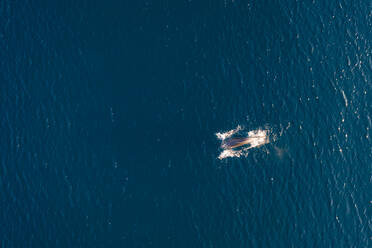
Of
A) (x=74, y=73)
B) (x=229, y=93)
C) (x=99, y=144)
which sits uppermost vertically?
(x=74, y=73)

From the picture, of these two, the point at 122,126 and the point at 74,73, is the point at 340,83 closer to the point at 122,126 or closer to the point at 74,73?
the point at 122,126

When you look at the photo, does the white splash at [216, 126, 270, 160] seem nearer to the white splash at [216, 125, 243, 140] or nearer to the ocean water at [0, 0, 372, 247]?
the white splash at [216, 125, 243, 140]

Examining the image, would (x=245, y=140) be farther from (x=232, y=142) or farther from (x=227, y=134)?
(x=227, y=134)

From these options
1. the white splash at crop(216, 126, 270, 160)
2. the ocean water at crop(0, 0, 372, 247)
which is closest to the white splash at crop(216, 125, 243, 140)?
the white splash at crop(216, 126, 270, 160)

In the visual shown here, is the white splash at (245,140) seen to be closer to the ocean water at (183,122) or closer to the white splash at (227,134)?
the white splash at (227,134)

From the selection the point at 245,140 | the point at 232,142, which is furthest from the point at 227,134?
the point at 245,140

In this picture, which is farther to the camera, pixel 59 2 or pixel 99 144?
pixel 59 2

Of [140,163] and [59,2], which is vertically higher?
[59,2]

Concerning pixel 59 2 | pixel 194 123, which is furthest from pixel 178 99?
pixel 59 2

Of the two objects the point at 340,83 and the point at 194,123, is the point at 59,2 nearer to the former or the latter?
the point at 194,123
